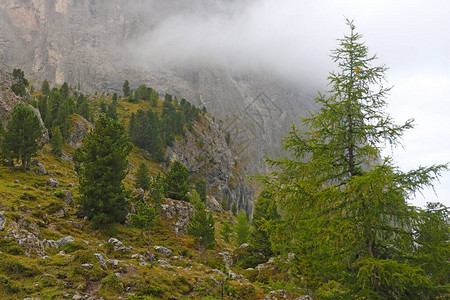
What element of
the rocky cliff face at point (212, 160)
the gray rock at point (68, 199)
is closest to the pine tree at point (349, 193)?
the gray rock at point (68, 199)

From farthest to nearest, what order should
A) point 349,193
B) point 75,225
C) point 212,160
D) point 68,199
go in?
point 212,160, point 68,199, point 75,225, point 349,193

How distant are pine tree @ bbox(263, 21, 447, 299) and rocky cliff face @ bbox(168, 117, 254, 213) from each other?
11134cm

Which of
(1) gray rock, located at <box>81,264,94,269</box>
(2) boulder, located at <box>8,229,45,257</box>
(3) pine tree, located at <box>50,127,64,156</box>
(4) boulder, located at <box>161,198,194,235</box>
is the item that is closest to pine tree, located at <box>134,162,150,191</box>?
(4) boulder, located at <box>161,198,194,235</box>

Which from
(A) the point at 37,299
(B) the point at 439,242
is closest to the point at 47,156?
(A) the point at 37,299

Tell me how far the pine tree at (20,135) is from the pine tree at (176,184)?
23781mm

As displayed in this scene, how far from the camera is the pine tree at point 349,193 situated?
27.4ft

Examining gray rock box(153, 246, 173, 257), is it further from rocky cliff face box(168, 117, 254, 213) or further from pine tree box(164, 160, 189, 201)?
rocky cliff face box(168, 117, 254, 213)

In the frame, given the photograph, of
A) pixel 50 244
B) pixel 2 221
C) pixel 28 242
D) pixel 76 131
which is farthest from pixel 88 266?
pixel 76 131

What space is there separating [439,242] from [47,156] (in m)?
71.6

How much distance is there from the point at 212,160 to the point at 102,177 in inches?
4428

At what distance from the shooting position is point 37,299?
11656mm

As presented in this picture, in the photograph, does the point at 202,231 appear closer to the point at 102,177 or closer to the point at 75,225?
the point at 102,177

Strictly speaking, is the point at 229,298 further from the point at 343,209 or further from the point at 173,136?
the point at 173,136

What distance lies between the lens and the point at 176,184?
5134 centimetres
